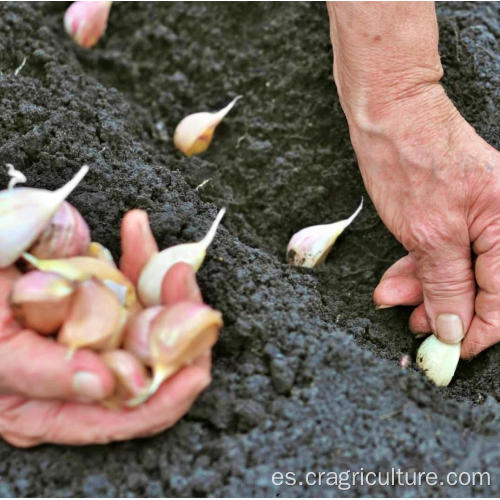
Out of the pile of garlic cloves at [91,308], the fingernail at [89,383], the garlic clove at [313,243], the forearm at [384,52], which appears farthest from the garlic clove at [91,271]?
the forearm at [384,52]

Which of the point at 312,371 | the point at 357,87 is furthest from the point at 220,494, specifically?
the point at 357,87

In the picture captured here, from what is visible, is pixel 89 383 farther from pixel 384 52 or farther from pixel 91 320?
pixel 384 52

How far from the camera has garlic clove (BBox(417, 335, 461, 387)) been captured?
113 cm

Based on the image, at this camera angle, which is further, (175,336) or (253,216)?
(253,216)

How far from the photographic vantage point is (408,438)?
0.90 meters

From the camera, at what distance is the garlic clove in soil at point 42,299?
31.4 inches

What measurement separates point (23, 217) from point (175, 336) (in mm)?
254

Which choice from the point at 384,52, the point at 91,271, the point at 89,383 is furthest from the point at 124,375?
the point at 384,52

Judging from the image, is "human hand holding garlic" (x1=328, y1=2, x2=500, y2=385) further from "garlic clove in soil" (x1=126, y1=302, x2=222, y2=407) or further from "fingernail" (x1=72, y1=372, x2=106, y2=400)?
"fingernail" (x1=72, y1=372, x2=106, y2=400)

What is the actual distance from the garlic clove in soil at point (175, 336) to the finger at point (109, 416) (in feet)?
0.05

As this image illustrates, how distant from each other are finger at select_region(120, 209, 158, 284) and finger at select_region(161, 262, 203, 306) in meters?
0.09

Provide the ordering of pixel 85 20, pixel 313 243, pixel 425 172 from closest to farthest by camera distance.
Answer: pixel 425 172
pixel 313 243
pixel 85 20

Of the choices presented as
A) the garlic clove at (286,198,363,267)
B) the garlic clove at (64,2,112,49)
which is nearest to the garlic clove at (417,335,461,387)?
the garlic clove at (286,198,363,267)

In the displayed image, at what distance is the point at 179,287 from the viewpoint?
880 mm
